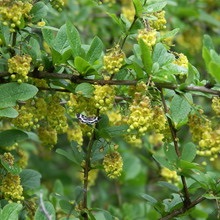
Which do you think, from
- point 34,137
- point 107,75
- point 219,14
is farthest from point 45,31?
point 219,14

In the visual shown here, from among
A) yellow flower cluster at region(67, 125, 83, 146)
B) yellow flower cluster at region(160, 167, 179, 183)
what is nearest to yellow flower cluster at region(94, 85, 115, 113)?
yellow flower cluster at region(67, 125, 83, 146)

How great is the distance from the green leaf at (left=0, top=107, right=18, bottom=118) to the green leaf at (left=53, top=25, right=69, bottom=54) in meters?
0.22

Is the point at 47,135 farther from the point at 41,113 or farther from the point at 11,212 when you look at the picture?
the point at 11,212

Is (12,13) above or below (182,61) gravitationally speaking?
above

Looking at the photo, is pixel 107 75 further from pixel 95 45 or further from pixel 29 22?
pixel 29 22

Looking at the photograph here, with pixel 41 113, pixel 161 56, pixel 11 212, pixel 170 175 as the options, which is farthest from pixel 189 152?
pixel 170 175

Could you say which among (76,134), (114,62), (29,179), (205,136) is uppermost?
(114,62)

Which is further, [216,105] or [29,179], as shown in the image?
[29,179]

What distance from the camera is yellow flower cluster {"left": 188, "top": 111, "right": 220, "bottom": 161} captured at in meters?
1.49

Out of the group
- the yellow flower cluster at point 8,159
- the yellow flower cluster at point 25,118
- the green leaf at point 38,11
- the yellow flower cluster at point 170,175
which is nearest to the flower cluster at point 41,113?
the yellow flower cluster at point 25,118

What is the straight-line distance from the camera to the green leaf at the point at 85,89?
1.58 metres

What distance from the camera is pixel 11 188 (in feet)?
5.52

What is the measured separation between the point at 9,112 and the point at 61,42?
25cm

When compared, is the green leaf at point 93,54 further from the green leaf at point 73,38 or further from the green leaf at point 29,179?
the green leaf at point 29,179
